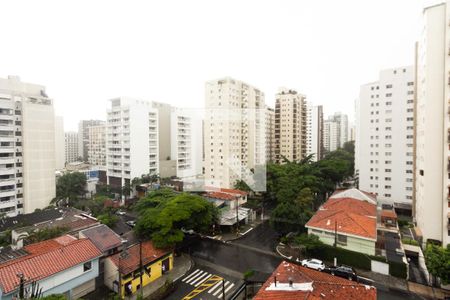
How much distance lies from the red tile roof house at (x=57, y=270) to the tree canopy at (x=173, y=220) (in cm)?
455

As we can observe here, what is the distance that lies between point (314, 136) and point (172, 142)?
42853mm

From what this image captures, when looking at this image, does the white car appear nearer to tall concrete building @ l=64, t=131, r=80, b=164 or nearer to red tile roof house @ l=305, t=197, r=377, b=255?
red tile roof house @ l=305, t=197, r=377, b=255

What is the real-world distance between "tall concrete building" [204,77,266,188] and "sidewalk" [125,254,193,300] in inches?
849

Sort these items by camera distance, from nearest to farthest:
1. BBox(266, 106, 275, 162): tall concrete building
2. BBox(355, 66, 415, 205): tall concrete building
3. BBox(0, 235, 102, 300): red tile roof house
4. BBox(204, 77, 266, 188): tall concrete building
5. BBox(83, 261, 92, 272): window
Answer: BBox(0, 235, 102, 300): red tile roof house → BBox(83, 261, 92, 272): window → BBox(355, 66, 415, 205): tall concrete building → BBox(204, 77, 266, 188): tall concrete building → BBox(266, 106, 275, 162): tall concrete building

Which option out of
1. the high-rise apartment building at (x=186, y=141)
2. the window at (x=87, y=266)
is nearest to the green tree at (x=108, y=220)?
the window at (x=87, y=266)

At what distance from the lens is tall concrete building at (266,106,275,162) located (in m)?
56.2

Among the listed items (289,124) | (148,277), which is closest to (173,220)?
(148,277)

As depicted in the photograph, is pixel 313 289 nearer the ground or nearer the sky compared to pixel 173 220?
nearer the ground

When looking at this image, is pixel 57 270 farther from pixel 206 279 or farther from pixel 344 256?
pixel 344 256

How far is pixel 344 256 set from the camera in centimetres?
2000

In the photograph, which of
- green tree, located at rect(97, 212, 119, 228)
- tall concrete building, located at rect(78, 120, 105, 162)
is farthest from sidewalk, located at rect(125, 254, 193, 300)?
tall concrete building, located at rect(78, 120, 105, 162)

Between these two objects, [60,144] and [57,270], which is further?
[60,144]

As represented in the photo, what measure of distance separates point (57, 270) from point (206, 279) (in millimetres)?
9812

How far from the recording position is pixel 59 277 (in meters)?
14.1
